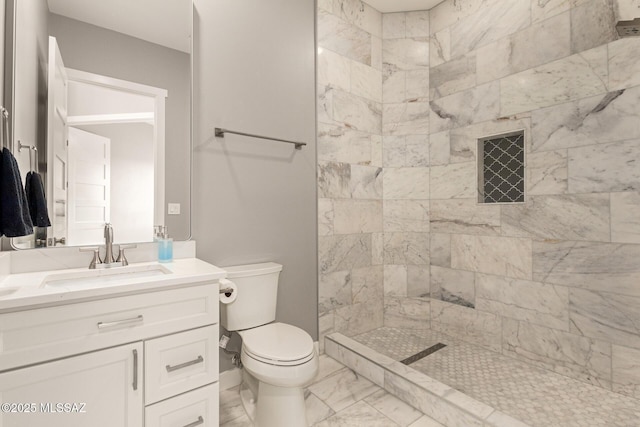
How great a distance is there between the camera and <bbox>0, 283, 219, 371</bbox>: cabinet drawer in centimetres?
94

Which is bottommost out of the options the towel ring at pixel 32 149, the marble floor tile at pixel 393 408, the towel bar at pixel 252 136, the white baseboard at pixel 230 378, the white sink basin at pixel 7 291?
the marble floor tile at pixel 393 408

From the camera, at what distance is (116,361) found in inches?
42.8

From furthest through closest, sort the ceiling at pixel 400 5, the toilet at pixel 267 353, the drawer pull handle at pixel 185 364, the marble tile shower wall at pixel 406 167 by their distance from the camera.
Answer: the marble tile shower wall at pixel 406 167
the ceiling at pixel 400 5
the toilet at pixel 267 353
the drawer pull handle at pixel 185 364

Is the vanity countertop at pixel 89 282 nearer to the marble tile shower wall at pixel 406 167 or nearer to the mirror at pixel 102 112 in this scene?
the mirror at pixel 102 112

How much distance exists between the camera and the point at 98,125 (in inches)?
60.1

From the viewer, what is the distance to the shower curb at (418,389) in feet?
4.88

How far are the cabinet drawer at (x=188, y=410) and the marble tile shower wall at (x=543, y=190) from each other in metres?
1.85

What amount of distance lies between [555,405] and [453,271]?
3.40 feet

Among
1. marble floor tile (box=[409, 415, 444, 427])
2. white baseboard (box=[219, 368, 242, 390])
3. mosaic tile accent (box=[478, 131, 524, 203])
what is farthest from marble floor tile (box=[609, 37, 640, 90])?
white baseboard (box=[219, 368, 242, 390])

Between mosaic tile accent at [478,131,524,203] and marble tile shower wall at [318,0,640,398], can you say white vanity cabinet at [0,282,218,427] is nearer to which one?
marble tile shower wall at [318,0,640,398]

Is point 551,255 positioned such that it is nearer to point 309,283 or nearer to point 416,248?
point 416,248

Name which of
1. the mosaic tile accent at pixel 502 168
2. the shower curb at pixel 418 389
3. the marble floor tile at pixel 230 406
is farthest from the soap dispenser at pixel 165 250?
the mosaic tile accent at pixel 502 168

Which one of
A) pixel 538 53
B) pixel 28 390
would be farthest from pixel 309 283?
pixel 538 53

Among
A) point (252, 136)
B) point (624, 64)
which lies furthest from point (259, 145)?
point (624, 64)
